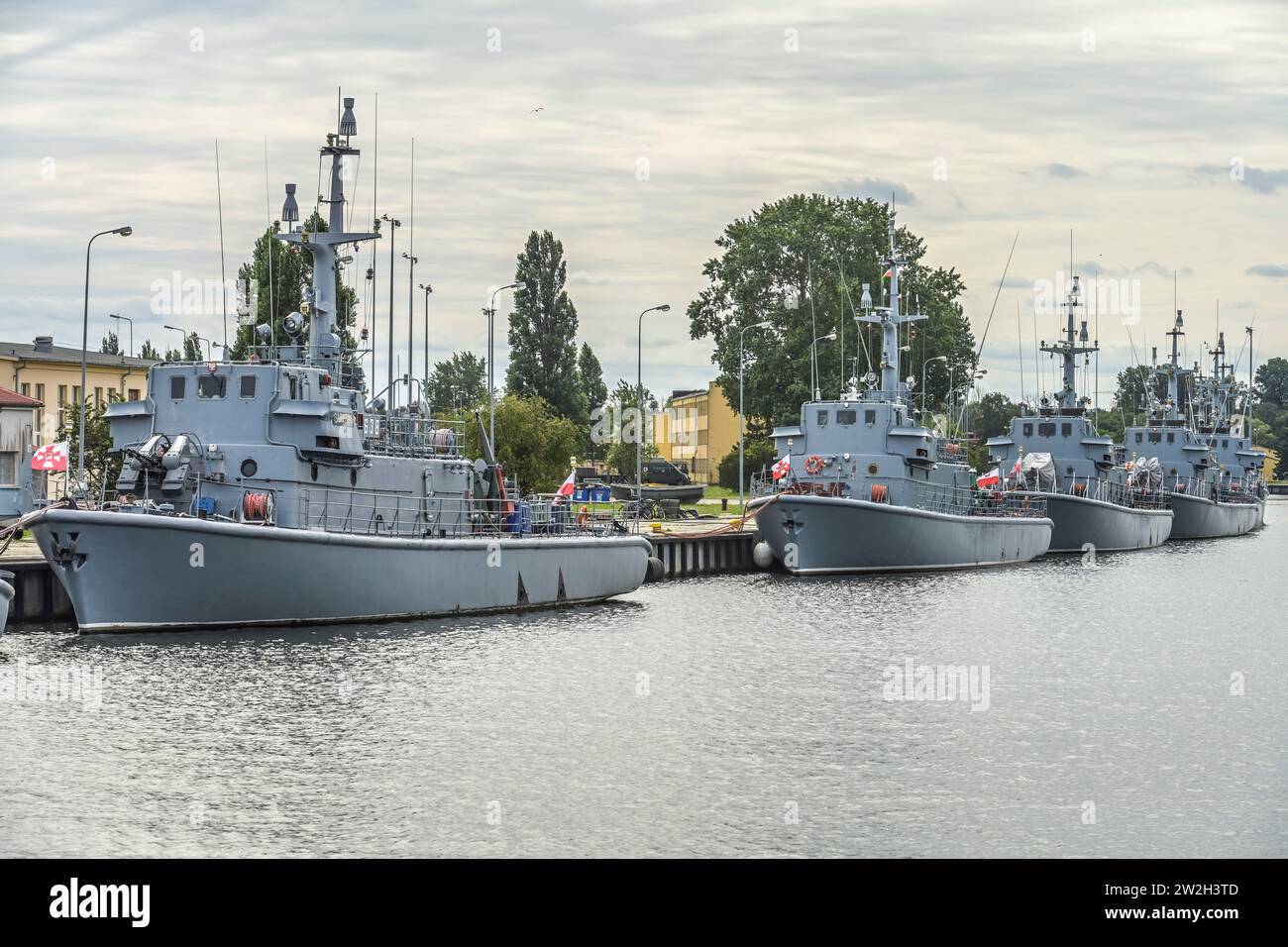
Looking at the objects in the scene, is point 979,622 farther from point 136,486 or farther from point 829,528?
point 136,486

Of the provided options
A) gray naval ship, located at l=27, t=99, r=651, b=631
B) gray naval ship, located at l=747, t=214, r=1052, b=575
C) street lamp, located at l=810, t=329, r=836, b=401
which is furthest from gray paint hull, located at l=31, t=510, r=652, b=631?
street lamp, located at l=810, t=329, r=836, b=401

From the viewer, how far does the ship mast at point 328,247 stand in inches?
1427

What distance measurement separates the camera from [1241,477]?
96062 mm

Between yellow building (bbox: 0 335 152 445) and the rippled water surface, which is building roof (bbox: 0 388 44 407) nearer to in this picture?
yellow building (bbox: 0 335 152 445)

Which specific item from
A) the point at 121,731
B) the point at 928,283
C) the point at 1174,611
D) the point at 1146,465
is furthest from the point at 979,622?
the point at 928,283

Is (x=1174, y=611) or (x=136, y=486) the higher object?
(x=136, y=486)

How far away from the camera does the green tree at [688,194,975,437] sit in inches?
3371

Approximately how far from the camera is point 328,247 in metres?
38.0

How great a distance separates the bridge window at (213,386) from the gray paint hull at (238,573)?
3991 millimetres

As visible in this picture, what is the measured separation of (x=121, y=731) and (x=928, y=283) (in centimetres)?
7321

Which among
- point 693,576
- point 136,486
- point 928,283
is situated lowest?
point 693,576

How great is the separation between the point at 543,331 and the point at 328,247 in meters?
52.9

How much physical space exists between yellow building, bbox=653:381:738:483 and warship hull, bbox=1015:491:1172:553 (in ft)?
167

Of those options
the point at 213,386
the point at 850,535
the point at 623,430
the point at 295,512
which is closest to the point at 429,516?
the point at 295,512
